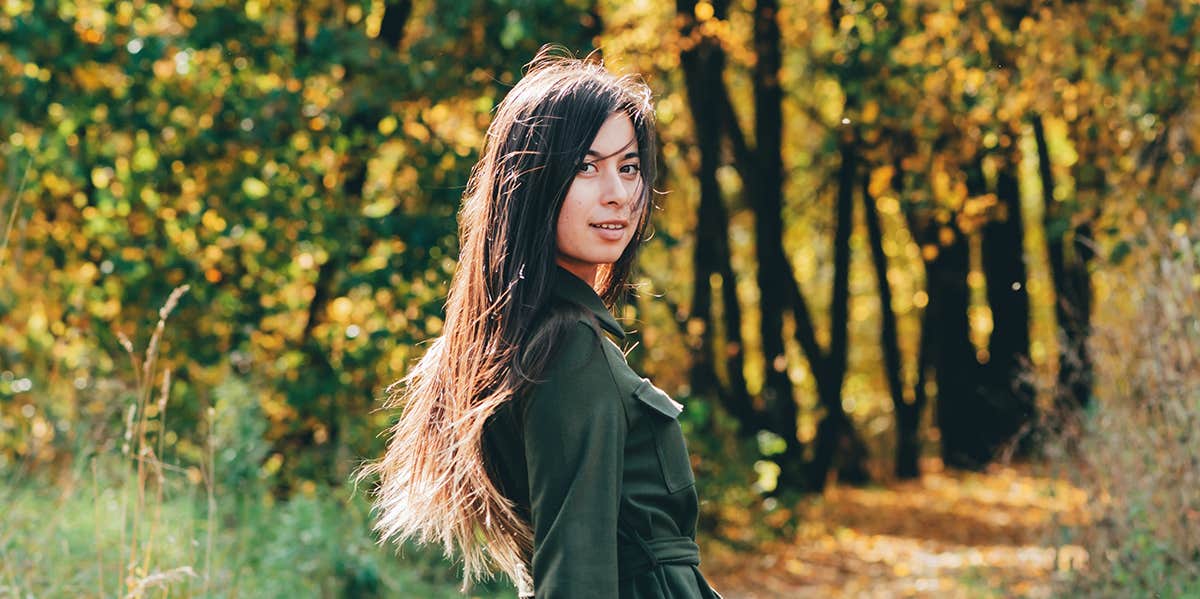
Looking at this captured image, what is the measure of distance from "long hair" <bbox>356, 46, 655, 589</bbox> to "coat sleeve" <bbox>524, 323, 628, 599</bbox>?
0.06m

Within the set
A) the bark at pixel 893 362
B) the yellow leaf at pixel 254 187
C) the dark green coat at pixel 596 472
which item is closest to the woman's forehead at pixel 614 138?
the dark green coat at pixel 596 472

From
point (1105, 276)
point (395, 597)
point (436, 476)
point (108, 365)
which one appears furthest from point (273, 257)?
point (436, 476)

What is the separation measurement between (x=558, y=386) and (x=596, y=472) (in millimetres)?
152

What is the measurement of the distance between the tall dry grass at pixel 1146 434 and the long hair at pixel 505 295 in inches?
150

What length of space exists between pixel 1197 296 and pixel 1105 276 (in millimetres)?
716

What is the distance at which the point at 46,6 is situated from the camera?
6926 mm

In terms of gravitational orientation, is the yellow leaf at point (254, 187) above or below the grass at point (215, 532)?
above

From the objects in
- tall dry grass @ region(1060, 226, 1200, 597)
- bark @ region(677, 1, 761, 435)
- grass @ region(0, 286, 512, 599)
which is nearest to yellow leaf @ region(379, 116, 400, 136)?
grass @ region(0, 286, 512, 599)

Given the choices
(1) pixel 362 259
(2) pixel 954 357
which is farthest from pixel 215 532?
(2) pixel 954 357

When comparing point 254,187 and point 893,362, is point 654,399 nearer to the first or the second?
point 254,187

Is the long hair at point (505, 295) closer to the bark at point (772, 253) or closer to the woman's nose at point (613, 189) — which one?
the woman's nose at point (613, 189)

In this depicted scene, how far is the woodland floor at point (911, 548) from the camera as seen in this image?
7.86m

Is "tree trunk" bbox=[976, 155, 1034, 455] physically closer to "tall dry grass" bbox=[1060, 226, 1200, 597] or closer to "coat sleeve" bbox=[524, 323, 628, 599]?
"tall dry grass" bbox=[1060, 226, 1200, 597]

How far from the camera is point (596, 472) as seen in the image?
80.1 inches
